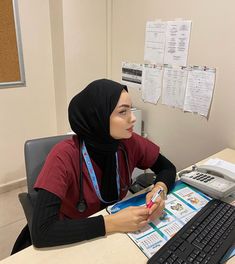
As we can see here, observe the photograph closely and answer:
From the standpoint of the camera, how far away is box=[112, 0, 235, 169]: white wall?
1.49m

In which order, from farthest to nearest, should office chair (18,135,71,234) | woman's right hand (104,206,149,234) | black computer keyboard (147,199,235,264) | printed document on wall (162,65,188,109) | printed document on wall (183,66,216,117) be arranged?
printed document on wall (162,65,188,109) → printed document on wall (183,66,216,117) → office chair (18,135,71,234) → woman's right hand (104,206,149,234) → black computer keyboard (147,199,235,264)

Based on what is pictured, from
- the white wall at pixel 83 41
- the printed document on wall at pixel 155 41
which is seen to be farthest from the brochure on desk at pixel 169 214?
the white wall at pixel 83 41

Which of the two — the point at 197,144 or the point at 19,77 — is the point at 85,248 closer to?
the point at 197,144

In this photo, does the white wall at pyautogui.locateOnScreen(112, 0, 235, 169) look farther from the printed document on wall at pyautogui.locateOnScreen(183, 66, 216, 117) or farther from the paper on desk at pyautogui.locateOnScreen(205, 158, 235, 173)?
the paper on desk at pyautogui.locateOnScreen(205, 158, 235, 173)

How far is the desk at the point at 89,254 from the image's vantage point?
0.77m

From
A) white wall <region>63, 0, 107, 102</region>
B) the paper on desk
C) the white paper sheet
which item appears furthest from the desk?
white wall <region>63, 0, 107, 102</region>

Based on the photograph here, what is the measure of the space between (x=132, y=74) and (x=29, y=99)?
0.96m

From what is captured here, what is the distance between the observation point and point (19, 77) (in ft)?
7.23

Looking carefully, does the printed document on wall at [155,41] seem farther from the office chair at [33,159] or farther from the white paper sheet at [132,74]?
the office chair at [33,159]

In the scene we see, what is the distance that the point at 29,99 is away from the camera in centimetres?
232

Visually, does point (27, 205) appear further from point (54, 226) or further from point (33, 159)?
point (54, 226)

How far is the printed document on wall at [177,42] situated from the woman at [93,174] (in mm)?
785

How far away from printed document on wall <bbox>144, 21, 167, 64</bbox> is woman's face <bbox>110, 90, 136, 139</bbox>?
96 cm

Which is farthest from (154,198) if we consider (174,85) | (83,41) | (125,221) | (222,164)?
(83,41)
